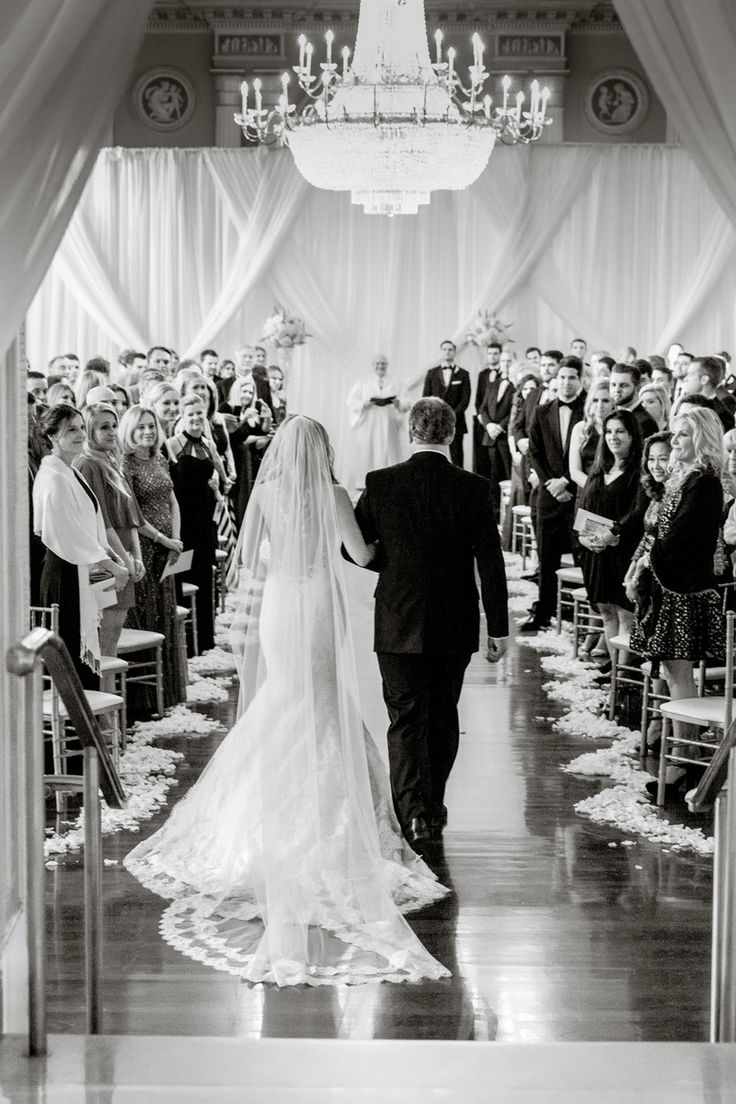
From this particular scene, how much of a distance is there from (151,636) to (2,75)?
4270 millimetres

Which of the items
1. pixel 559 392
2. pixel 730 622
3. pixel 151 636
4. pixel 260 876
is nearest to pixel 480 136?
pixel 559 392

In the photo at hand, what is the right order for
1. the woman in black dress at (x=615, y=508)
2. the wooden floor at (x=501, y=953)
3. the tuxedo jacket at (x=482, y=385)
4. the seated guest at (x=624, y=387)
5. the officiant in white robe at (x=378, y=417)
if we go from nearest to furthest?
the wooden floor at (x=501, y=953), the woman in black dress at (x=615, y=508), the seated guest at (x=624, y=387), the tuxedo jacket at (x=482, y=385), the officiant in white robe at (x=378, y=417)

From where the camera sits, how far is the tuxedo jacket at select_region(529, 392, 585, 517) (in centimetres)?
970

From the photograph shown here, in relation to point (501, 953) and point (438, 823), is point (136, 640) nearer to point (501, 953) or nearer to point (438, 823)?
point (438, 823)

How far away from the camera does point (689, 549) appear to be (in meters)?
6.02

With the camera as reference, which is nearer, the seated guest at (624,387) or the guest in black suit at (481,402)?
the seated guest at (624,387)

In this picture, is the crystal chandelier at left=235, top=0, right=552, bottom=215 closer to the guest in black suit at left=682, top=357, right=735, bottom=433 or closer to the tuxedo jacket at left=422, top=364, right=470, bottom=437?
the guest in black suit at left=682, top=357, right=735, bottom=433

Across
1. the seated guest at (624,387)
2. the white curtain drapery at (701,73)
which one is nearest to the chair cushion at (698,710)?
the white curtain drapery at (701,73)

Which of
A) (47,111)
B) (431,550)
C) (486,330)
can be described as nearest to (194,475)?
(431,550)

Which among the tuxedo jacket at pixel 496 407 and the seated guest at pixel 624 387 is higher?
the tuxedo jacket at pixel 496 407

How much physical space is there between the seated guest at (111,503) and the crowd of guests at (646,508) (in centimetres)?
226

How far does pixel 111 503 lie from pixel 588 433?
11.2 feet

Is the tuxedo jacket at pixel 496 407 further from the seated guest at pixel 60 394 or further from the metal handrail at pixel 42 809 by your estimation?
the metal handrail at pixel 42 809

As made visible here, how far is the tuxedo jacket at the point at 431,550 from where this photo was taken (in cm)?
541
